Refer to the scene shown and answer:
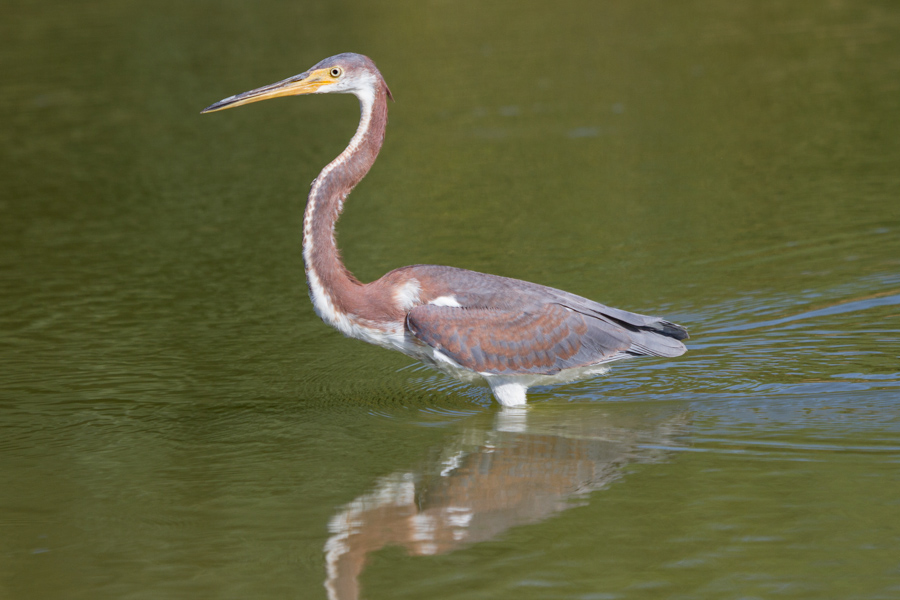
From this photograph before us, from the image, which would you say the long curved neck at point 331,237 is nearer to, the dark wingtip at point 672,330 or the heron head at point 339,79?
the heron head at point 339,79

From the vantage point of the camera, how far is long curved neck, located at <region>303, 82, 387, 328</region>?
775 cm

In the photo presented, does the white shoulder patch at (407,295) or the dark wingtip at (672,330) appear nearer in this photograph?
the white shoulder patch at (407,295)

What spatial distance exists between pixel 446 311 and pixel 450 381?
4.56ft

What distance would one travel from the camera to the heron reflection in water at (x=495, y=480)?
20.4ft

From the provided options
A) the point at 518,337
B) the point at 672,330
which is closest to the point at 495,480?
the point at 518,337

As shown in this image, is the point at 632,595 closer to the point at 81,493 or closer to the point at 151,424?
the point at 81,493

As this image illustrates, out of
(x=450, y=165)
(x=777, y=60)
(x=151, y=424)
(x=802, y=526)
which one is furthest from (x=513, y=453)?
(x=777, y=60)

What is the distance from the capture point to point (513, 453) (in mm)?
7438

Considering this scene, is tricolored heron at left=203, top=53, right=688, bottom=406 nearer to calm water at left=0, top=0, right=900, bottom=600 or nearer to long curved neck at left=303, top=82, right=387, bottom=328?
long curved neck at left=303, top=82, right=387, bottom=328

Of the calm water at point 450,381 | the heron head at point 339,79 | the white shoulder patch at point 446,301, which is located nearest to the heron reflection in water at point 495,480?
the calm water at point 450,381

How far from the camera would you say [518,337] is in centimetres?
792

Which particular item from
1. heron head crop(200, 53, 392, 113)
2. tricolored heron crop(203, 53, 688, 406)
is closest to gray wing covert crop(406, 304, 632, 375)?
tricolored heron crop(203, 53, 688, 406)

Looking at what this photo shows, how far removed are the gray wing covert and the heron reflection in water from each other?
0.42m

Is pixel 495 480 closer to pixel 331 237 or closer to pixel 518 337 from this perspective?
pixel 518 337
